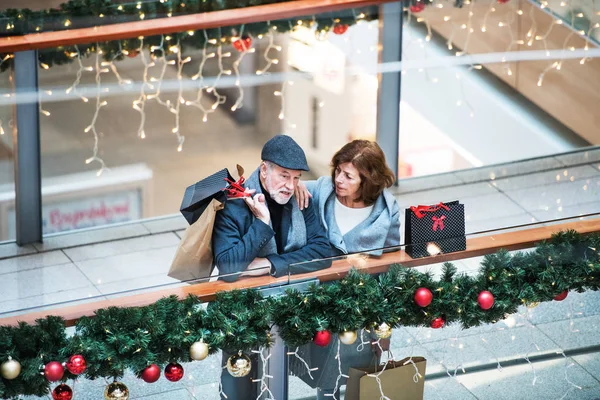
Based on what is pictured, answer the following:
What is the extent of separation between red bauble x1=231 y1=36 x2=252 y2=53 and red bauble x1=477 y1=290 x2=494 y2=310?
394 centimetres

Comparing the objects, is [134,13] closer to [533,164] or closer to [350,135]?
[350,135]

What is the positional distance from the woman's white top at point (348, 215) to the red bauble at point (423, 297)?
0.66 metres

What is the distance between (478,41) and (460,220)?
4.33 metres

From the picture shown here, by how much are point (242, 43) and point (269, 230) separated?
3.66 metres

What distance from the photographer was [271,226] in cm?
479

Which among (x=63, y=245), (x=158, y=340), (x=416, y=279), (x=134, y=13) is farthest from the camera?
(x=134, y=13)

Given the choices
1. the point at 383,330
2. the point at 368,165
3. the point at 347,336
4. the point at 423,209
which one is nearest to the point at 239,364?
the point at 347,336

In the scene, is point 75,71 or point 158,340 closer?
point 158,340

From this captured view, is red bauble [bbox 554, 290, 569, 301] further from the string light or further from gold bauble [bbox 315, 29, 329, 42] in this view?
gold bauble [bbox 315, 29, 329, 42]

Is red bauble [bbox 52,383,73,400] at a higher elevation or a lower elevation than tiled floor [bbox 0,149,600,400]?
higher

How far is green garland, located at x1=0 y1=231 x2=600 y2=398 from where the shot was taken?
4.11 meters

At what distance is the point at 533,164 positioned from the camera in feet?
26.1

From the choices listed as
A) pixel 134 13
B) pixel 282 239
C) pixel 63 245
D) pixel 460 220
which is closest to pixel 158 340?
pixel 282 239

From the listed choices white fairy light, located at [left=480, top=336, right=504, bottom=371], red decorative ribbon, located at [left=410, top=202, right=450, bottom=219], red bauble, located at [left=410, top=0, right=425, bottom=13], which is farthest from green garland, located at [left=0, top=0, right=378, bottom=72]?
white fairy light, located at [left=480, top=336, right=504, bottom=371]
